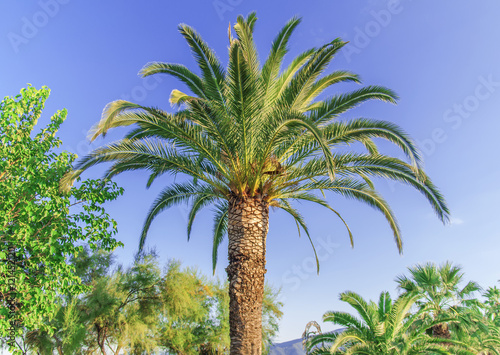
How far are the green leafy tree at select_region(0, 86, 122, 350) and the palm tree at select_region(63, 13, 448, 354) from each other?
6.02 feet

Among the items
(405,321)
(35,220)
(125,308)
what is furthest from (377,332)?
(125,308)

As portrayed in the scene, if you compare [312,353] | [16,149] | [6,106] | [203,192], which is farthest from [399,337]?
[6,106]

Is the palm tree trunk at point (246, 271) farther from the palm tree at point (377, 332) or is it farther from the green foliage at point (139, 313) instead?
the green foliage at point (139, 313)

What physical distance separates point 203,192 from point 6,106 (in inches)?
264

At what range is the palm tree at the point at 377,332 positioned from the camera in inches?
518

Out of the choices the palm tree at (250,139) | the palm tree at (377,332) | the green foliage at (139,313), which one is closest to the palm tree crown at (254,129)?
the palm tree at (250,139)

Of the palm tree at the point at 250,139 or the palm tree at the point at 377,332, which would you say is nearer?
the palm tree at the point at 250,139

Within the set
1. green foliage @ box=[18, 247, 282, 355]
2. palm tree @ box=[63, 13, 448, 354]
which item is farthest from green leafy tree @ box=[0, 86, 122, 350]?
green foliage @ box=[18, 247, 282, 355]

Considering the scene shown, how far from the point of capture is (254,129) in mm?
9852

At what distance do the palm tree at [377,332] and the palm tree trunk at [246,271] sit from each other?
4911 millimetres

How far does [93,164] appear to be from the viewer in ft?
31.2

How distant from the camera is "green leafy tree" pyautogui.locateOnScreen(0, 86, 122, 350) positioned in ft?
33.9

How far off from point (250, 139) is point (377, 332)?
930 cm

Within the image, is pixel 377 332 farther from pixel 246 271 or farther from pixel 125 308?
pixel 125 308
